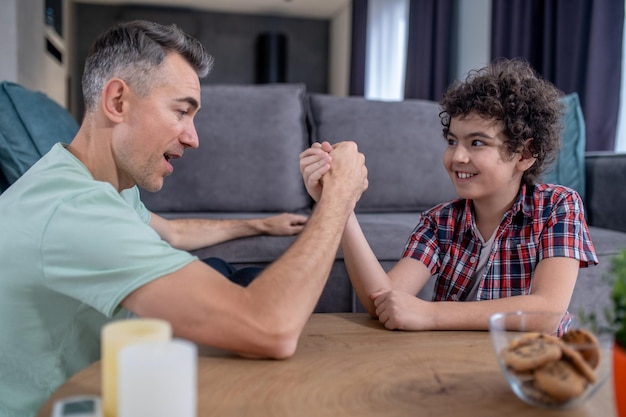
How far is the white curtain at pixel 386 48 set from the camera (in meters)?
5.21

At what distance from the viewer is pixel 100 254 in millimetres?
783

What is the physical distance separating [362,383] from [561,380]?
0.22 meters

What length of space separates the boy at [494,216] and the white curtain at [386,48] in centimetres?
363

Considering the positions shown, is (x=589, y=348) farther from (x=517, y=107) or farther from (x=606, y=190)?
(x=606, y=190)

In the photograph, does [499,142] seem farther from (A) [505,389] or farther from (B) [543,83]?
(A) [505,389]

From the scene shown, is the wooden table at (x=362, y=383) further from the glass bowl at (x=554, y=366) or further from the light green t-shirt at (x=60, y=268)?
the light green t-shirt at (x=60, y=268)

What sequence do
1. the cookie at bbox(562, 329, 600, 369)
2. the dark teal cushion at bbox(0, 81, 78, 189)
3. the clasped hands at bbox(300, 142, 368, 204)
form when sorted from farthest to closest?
the dark teal cushion at bbox(0, 81, 78, 189)
the clasped hands at bbox(300, 142, 368, 204)
the cookie at bbox(562, 329, 600, 369)

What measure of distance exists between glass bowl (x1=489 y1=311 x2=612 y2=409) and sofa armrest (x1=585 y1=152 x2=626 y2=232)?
1841 millimetres

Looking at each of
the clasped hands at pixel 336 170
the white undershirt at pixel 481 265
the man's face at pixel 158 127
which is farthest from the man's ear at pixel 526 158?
the man's face at pixel 158 127

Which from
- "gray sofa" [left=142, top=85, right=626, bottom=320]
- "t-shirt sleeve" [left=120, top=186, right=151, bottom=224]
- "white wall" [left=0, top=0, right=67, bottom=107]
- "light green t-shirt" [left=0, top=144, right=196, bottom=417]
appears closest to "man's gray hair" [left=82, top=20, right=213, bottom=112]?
"light green t-shirt" [left=0, top=144, right=196, bottom=417]

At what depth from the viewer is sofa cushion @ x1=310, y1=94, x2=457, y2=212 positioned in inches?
99.7

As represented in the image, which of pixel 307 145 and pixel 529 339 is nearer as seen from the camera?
pixel 529 339

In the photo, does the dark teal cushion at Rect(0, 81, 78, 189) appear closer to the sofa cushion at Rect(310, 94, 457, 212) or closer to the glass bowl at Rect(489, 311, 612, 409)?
the sofa cushion at Rect(310, 94, 457, 212)

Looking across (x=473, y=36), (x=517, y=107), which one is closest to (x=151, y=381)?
(x=517, y=107)
